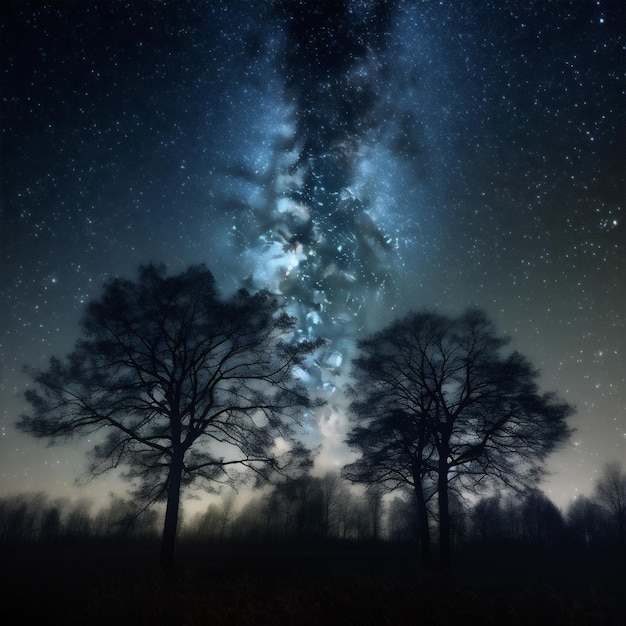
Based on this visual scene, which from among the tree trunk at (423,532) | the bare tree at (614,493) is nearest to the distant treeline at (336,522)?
the bare tree at (614,493)

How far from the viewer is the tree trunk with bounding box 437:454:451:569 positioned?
1513 cm

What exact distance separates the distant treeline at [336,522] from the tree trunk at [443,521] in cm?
4168

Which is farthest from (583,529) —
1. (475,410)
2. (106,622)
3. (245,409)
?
(106,622)

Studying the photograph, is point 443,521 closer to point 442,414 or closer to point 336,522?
point 442,414

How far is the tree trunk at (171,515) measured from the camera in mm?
12133

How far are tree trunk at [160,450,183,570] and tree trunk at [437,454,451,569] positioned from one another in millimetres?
10450

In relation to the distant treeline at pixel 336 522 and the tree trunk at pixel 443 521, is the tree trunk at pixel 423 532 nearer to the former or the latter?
the tree trunk at pixel 443 521

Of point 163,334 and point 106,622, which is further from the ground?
point 163,334

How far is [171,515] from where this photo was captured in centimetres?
1279

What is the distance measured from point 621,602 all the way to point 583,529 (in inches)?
4099

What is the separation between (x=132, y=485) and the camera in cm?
1524

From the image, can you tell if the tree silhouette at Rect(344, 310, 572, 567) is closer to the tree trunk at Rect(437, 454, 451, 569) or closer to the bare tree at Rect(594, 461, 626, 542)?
the tree trunk at Rect(437, 454, 451, 569)

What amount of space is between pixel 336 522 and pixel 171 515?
82.0m

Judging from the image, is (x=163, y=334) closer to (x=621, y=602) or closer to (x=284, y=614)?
(x=284, y=614)
